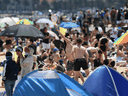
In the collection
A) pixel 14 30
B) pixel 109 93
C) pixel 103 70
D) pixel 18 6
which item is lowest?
pixel 109 93

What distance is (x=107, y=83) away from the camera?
515 centimetres

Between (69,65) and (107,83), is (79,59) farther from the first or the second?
(107,83)

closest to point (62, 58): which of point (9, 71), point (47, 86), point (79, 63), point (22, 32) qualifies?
point (79, 63)

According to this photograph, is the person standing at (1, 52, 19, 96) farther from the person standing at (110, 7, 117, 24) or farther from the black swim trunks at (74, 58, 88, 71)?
the person standing at (110, 7, 117, 24)

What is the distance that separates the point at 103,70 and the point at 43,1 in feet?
305

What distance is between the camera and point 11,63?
5.83m

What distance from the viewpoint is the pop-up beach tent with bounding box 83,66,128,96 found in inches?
200

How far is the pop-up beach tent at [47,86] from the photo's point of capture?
14.5 ft

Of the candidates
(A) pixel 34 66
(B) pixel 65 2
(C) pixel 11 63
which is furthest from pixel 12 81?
(B) pixel 65 2

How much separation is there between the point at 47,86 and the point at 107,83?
1293mm

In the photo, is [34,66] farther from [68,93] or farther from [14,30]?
[68,93]

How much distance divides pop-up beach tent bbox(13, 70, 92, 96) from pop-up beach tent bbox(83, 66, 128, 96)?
618mm

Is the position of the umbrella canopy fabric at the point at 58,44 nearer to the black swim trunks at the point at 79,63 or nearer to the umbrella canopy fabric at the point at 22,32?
the umbrella canopy fabric at the point at 22,32

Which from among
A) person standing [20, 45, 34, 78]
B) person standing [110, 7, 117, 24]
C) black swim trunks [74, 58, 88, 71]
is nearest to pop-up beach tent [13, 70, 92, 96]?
person standing [20, 45, 34, 78]
